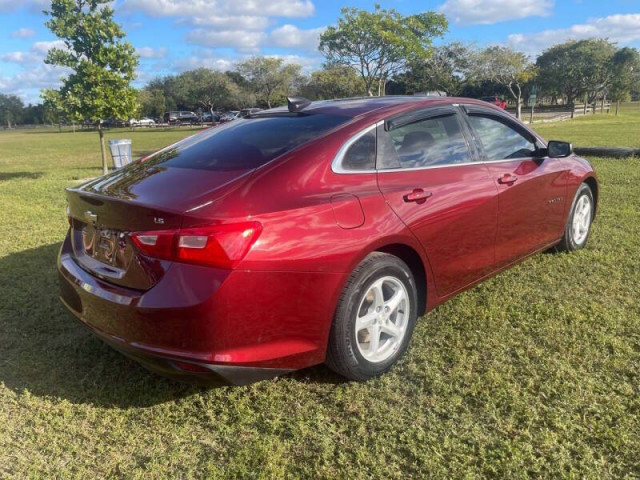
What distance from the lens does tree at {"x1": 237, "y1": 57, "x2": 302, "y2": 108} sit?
6456cm

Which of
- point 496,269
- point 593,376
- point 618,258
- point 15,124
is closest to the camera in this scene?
point 593,376

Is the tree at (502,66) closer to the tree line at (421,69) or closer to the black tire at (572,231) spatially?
the tree line at (421,69)

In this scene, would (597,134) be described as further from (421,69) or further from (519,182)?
(421,69)

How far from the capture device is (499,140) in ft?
12.9

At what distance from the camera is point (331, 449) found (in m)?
2.39

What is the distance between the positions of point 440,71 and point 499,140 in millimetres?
53543

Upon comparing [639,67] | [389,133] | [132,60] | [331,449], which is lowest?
[331,449]

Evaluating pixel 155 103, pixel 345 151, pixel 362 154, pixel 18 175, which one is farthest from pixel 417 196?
pixel 155 103

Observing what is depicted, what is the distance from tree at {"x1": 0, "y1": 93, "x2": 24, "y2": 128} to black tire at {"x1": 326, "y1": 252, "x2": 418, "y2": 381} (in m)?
121

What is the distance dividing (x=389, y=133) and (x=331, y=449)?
5.89 ft

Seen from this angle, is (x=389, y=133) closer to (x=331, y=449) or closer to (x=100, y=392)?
(x=331, y=449)

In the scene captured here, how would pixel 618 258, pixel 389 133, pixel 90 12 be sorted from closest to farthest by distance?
1. pixel 389 133
2. pixel 618 258
3. pixel 90 12

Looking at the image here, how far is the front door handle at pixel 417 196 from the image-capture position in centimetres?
296

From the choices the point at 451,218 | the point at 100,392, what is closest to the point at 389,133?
the point at 451,218
